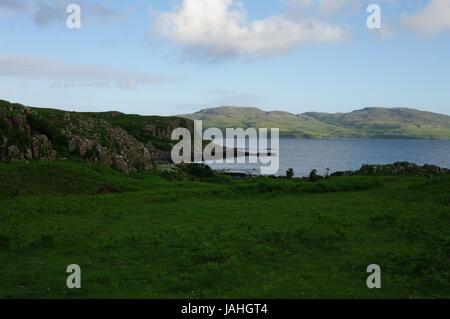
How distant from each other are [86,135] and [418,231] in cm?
5874

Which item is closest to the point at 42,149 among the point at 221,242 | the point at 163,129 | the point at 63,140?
the point at 63,140

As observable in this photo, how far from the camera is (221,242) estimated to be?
80.6 feet

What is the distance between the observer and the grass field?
17641mm

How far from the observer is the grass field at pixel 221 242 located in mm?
17641

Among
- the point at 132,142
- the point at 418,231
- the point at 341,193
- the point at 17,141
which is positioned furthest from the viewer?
the point at 132,142

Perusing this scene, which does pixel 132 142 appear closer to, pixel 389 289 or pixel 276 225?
pixel 276 225

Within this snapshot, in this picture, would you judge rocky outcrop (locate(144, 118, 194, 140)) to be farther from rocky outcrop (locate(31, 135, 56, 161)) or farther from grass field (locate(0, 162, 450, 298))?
grass field (locate(0, 162, 450, 298))

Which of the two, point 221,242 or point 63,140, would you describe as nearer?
point 221,242

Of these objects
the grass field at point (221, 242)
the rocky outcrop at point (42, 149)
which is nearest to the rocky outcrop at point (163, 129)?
the rocky outcrop at point (42, 149)

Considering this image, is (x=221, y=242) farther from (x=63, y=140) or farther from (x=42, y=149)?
(x=63, y=140)

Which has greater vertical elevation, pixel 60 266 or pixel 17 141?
pixel 17 141

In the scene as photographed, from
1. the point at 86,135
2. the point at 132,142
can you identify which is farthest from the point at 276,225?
the point at 132,142

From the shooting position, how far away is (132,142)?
83938 millimetres

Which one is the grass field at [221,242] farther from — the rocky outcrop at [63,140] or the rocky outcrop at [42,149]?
the rocky outcrop at [42,149]
